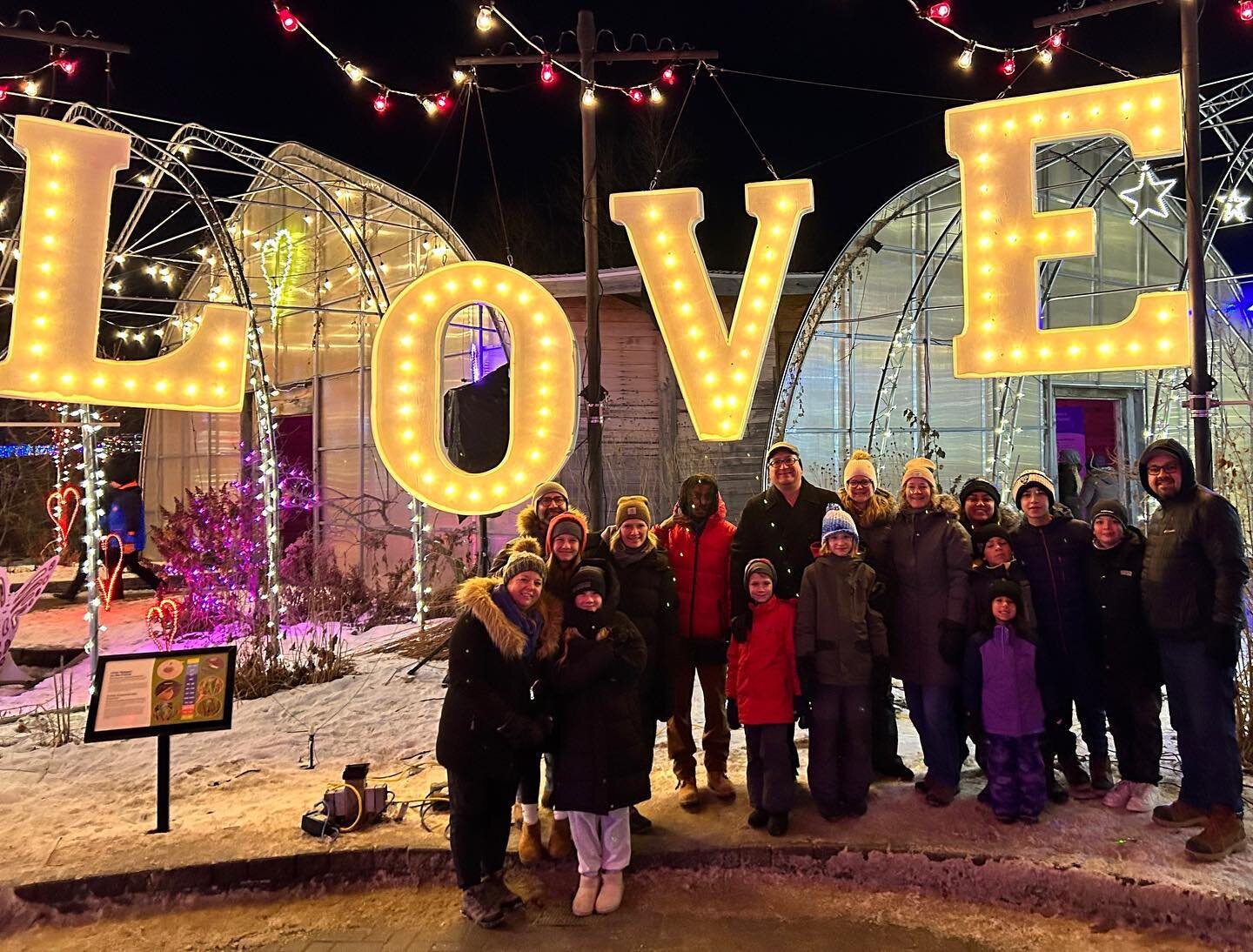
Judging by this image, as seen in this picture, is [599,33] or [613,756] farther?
[599,33]

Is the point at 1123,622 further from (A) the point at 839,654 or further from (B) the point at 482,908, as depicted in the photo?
(B) the point at 482,908

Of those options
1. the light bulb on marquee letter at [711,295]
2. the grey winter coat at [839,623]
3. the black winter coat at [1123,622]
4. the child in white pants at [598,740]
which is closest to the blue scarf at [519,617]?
the child in white pants at [598,740]

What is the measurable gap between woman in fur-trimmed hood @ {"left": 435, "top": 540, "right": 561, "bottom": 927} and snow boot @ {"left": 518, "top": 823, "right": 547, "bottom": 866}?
30 cm

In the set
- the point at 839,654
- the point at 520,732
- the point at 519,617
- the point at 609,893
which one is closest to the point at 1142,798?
the point at 839,654

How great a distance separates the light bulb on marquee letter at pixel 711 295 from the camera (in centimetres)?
533

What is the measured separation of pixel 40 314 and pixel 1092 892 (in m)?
6.26

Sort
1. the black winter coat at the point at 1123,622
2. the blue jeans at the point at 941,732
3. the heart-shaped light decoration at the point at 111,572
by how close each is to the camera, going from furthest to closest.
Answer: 1. the heart-shaped light decoration at the point at 111,572
2. the blue jeans at the point at 941,732
3. the black winter coat at the point at 1123,622

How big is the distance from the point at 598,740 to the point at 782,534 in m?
1.68

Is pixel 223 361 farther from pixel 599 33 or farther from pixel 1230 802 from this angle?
pixel 1230 802

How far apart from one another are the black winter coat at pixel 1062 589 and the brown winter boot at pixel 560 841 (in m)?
2.73

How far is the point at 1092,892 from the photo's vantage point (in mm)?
3697

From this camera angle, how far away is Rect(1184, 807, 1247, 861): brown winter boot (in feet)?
12.5

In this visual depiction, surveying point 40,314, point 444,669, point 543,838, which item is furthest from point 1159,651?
point 40,314

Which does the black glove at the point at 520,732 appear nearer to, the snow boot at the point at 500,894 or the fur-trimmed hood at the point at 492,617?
the fur-trimmed hood at the point at 492,617
